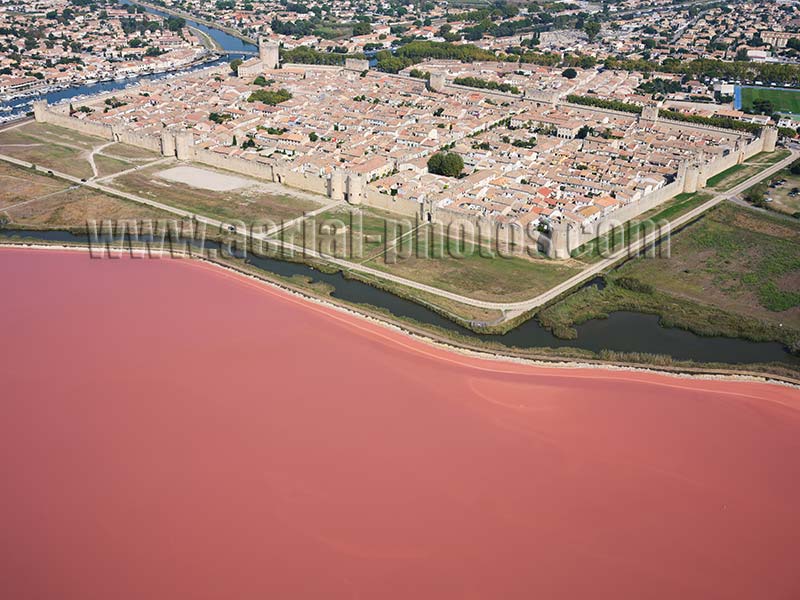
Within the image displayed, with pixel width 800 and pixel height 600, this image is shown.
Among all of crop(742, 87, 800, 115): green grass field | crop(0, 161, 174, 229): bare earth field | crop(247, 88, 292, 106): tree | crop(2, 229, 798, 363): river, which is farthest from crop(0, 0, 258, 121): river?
crop(742, 87, 800, 115): green grass field

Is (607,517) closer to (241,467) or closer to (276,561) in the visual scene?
(276,561)

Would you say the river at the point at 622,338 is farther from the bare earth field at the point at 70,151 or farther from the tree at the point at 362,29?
the tree at the point at 362,29

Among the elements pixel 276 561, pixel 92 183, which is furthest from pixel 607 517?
pixel 92 183

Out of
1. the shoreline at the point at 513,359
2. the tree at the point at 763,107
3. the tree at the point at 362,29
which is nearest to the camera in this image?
the shoreline at the point at 513,359

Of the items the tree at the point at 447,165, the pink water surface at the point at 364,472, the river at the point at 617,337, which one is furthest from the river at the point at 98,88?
the river at the point at 617,337

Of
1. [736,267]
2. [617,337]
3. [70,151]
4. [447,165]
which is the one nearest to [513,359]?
[617,337]

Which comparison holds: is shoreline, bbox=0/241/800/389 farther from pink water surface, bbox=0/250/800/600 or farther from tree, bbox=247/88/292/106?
tree, bbox=247/88/292/106
